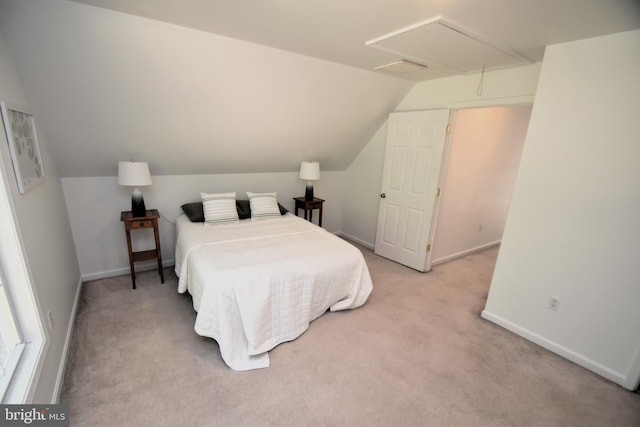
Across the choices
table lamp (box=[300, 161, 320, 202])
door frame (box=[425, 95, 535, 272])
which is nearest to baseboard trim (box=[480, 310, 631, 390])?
door frame (box=[425, 95, 535, 272])

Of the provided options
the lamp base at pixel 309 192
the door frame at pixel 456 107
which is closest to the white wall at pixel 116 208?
the lamp base at pixel 309 192

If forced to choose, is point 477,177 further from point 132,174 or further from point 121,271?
point 121,271

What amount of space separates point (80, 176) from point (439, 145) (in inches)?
145

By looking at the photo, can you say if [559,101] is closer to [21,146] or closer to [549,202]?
[549,202]

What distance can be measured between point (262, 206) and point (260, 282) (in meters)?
1.52

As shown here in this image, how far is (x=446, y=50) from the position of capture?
2.25 m

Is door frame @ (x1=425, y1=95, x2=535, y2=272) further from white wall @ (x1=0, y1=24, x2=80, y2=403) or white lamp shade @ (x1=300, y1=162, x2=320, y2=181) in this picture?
white wall @ (x1=0, y1=24, x2=80, y2=403)

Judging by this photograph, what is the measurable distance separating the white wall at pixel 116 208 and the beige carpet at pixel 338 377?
0.53 m

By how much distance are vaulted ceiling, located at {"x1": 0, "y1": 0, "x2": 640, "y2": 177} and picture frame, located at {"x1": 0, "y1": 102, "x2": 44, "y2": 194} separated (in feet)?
1.12

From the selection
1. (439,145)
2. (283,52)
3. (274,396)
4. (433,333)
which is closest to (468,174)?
(439,145)

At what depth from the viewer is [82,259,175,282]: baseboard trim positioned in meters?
2.97

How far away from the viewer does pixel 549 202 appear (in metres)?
2.19

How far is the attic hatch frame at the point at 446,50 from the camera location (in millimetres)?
1849

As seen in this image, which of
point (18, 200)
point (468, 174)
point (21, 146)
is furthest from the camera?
point (468, 174)
